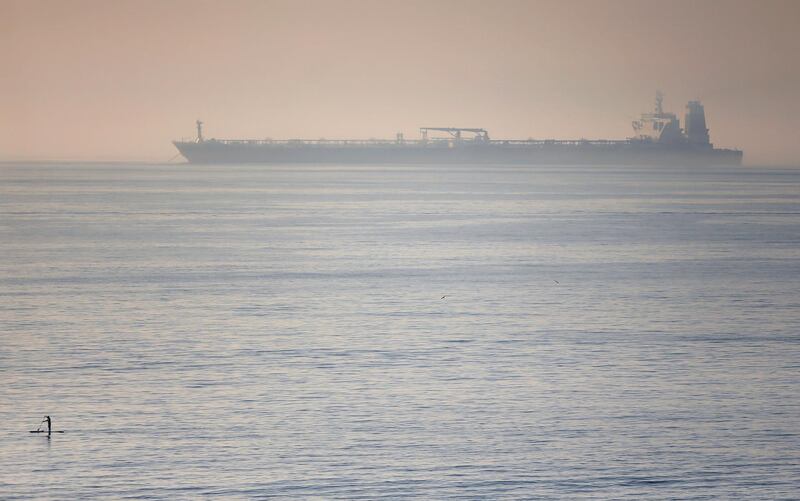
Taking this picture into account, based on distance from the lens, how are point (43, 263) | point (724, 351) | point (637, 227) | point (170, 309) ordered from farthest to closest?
1. point (637, 227)
2. point (43, 263)
3. point (170, 309)
4. point (724, 351)

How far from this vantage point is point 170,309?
27109 millimetres

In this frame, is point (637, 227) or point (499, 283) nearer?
point (499, 283)

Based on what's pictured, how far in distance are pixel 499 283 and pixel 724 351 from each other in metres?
12.1

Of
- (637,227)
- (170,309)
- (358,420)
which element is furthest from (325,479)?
(637,227)

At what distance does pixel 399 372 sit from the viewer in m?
19.6

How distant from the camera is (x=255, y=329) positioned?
24.3 metres

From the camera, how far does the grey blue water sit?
14094 millimetres

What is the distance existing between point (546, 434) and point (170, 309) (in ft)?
44.0

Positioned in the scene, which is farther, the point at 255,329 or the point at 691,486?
the point at 255,329

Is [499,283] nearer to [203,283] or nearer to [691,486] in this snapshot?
[203,283]

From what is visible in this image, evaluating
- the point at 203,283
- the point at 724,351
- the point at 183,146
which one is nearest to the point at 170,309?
the point at 203,283

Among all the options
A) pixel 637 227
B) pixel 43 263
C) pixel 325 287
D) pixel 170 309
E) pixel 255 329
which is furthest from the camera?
pixel 637 227

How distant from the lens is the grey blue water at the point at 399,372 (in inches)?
555

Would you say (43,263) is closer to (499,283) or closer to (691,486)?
(499,283)
